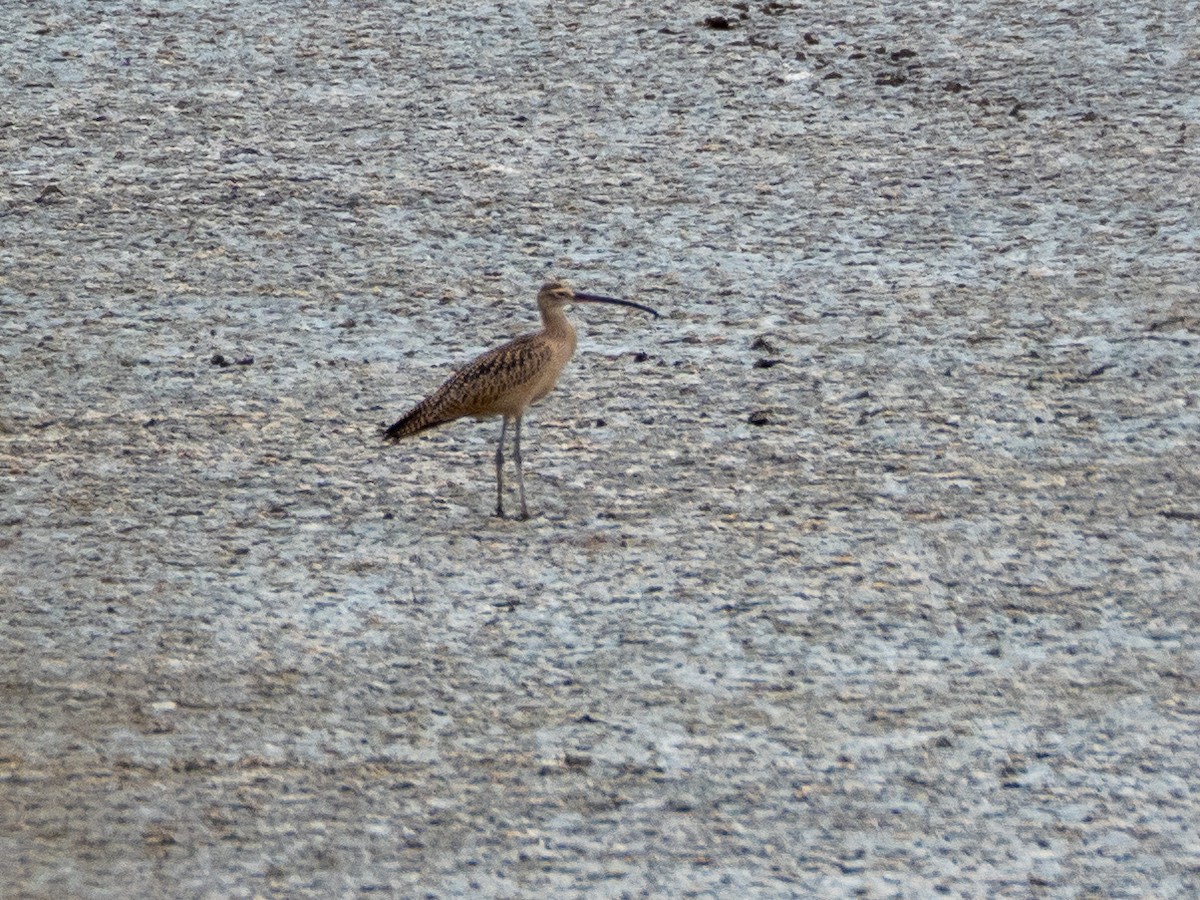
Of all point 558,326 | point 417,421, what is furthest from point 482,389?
point 558,326

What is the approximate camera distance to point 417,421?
7.72 meters

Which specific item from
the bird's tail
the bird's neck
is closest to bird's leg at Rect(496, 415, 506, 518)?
the bird's tail

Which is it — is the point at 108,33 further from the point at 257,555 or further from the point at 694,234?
the point at 257,555

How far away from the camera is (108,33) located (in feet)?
44.9

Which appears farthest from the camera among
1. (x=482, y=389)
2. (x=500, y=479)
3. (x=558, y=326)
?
(x=558, y=326)

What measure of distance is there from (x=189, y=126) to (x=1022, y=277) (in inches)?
219

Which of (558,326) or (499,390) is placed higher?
(558,326)

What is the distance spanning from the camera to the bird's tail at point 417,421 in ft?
25.3

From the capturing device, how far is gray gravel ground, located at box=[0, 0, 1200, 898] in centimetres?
550

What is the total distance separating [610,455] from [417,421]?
0.90 metres

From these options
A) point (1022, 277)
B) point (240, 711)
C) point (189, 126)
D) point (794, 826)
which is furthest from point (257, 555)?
point (189, 126)

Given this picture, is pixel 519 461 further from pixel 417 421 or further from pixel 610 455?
pixel 610 455

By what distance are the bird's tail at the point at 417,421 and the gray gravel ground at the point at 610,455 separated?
0.27 metres

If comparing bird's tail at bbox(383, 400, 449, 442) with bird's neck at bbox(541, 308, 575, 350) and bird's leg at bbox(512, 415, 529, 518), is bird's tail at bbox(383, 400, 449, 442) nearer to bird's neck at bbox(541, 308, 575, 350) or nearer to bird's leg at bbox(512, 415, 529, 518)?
bird's leg at bbox(512, 415, 529, 518)
